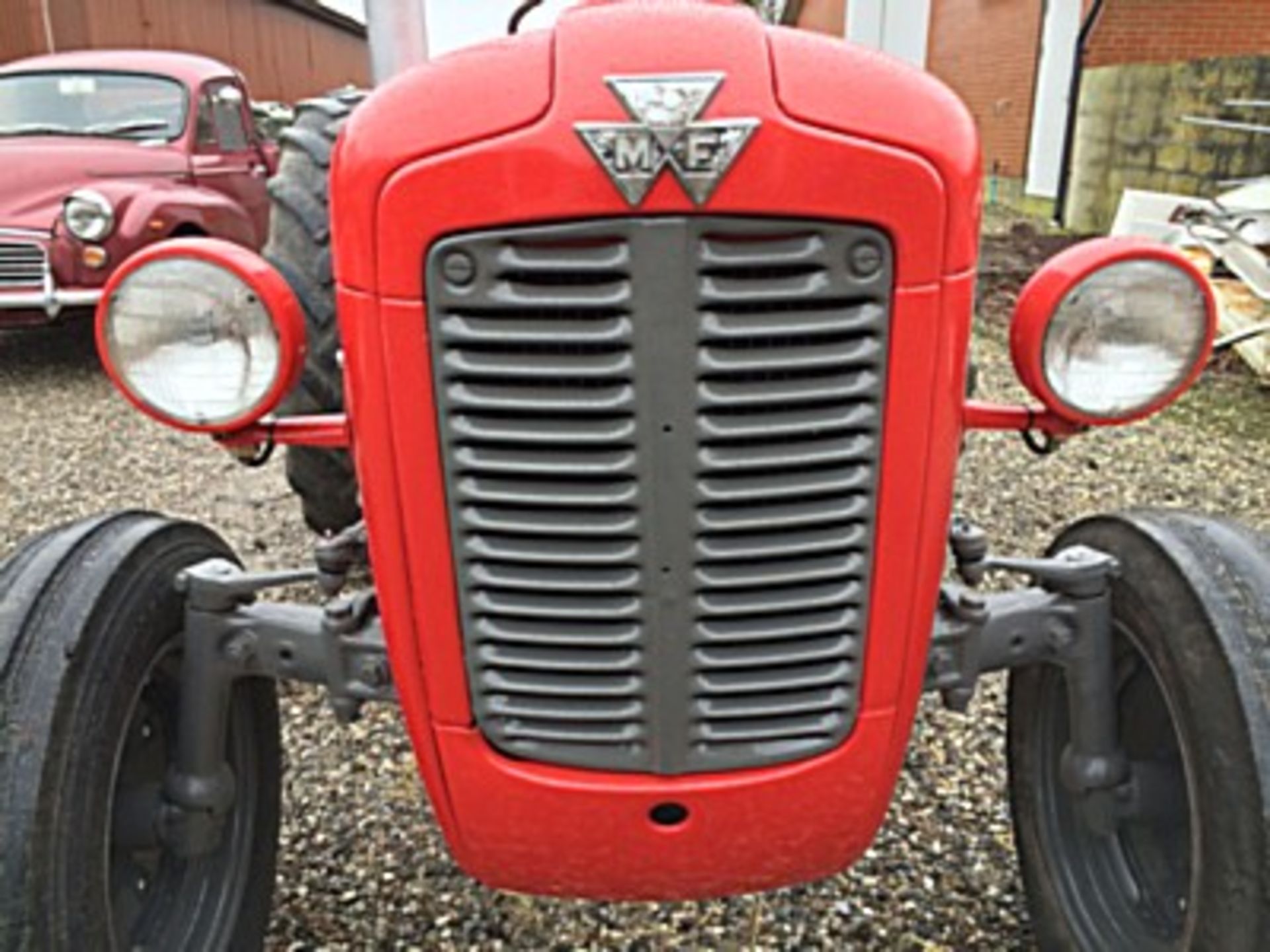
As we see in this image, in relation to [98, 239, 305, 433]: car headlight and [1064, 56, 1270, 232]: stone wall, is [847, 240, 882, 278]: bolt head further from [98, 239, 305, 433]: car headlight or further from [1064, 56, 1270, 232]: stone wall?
[1064, 56, 1270, 232]: stone wall

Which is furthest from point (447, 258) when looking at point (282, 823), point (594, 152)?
point (282, 823)

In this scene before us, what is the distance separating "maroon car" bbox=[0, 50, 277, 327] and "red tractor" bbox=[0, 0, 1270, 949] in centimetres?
513

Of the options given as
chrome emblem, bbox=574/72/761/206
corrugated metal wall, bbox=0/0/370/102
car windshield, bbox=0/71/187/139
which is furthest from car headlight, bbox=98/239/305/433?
corrugated metal wall, bbox=0/0/370/102

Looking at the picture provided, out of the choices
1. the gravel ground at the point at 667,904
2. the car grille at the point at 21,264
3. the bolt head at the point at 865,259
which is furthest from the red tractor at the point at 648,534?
the car grille at the point at 21,264

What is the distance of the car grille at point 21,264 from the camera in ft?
20.7

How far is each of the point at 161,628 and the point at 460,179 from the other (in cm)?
96

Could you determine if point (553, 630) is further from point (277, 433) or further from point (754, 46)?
point (754, 46)

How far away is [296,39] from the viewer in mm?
28172

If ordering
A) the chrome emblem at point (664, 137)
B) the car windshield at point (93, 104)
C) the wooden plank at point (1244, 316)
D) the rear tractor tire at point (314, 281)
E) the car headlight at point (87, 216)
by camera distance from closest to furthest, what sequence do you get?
the chrome emblem at point (664, 137) < the rear tractor tire at point (314, 281) < the wooden plank at point (1244, 316) < the car headlight at point (87, 216) < the car windshield at point (93, 104)

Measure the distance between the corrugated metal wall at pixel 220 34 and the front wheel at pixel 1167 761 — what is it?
46.0ft

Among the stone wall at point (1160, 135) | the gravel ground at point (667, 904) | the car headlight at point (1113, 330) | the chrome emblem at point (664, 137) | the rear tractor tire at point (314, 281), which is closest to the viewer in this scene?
the chrome emblem at point (664, 137)

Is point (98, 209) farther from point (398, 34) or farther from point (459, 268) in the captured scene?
point (459, 268)

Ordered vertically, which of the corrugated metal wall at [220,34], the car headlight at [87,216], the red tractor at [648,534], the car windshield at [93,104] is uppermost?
the red tractor at [648,534]

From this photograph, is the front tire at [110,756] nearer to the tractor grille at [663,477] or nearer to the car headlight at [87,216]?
the tractor grille at [663,477]
